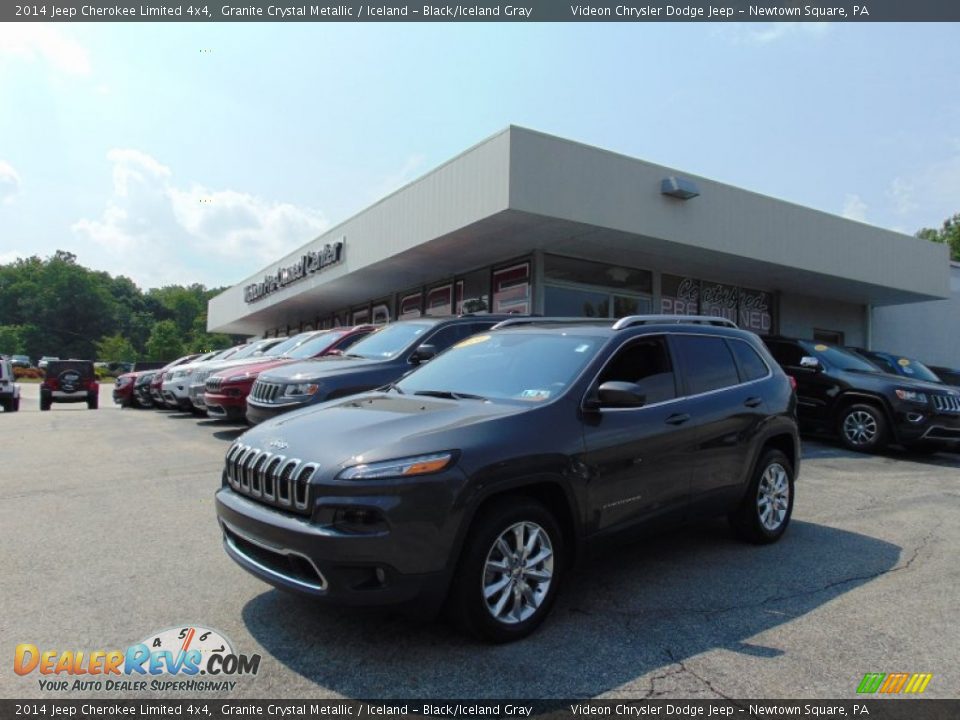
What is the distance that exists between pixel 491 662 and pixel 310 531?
1.05 meters

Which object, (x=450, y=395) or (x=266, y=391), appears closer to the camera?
(x=450, y=395)

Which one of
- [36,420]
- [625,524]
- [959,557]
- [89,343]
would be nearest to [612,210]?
[959,557]

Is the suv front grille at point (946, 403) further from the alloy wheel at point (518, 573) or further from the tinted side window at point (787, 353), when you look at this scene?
the alloy wheel at point (518, 573)

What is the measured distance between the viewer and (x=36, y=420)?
14.0m

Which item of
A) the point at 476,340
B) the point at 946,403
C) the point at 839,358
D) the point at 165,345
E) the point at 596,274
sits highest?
the point at 165,345

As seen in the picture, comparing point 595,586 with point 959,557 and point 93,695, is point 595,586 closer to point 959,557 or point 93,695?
point 93,695

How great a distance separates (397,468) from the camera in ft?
9.74

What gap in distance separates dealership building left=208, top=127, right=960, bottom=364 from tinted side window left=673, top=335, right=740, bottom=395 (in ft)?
21.0

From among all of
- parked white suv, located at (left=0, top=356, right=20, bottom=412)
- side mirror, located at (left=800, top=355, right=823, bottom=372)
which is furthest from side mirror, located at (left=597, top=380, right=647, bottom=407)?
parked white suv, located at (left=0, top=356, right=20, bottom=412)

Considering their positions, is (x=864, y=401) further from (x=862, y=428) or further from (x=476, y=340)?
(x=476, y=340)

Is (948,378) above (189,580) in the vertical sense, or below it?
above

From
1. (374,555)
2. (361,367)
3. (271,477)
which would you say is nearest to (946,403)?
(361,367)

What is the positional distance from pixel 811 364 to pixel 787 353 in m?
0.62

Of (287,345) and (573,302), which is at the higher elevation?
(573,302)
